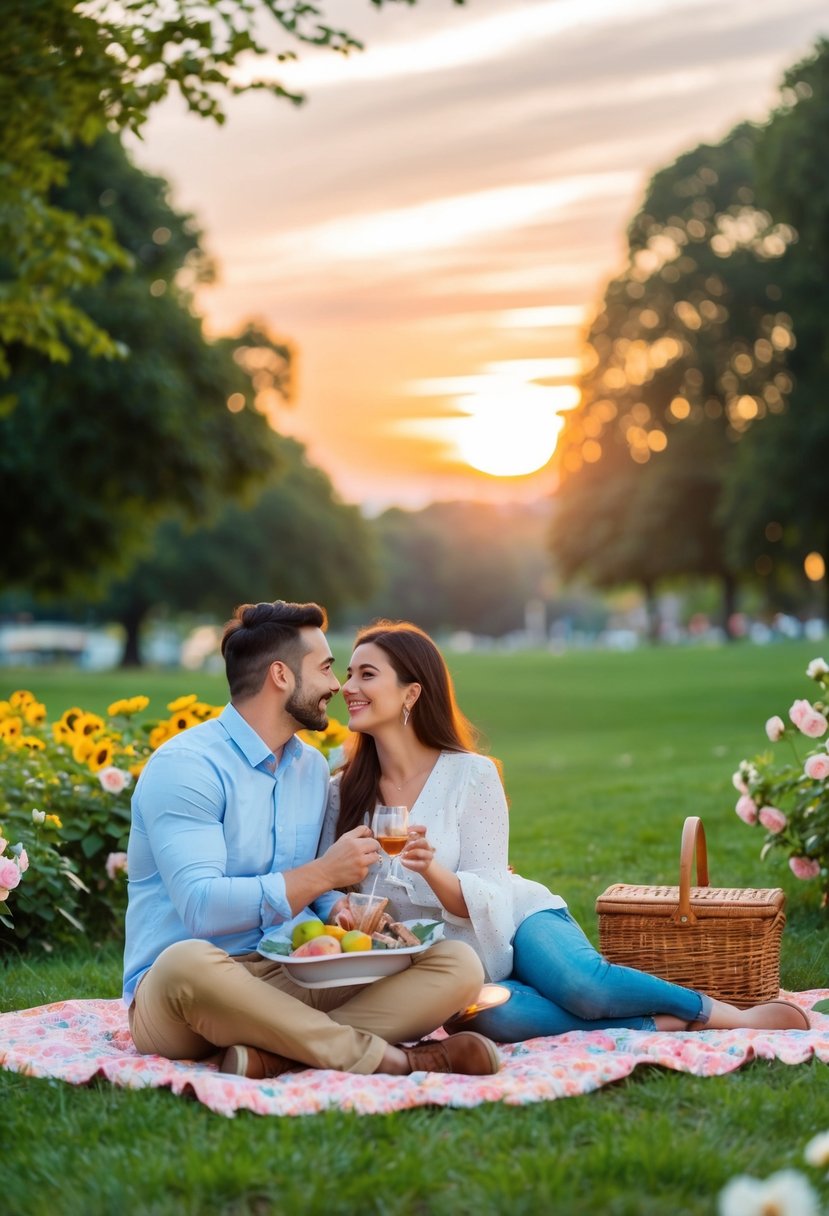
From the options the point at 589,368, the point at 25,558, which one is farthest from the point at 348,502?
the point at 25,558

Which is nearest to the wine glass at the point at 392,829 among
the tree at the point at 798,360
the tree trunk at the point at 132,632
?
the tree at the point at 798,360

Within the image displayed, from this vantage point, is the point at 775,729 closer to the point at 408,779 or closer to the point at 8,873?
the point at 408,779

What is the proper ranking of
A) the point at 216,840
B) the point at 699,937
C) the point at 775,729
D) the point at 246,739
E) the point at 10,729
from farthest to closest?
the point at 10,729, the point at 775,729, the point at 699,937, the point at 246,739, the point at 216,840

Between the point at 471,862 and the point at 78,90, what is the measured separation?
7.37 meters

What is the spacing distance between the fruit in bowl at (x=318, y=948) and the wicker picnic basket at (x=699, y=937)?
1.47m

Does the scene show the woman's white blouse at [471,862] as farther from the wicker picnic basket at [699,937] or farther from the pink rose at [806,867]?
the pink rose at [806,867]

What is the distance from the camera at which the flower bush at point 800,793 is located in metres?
7.04

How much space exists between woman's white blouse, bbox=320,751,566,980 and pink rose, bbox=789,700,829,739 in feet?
6.41

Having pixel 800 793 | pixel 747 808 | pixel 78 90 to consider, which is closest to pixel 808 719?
pixel 800 793

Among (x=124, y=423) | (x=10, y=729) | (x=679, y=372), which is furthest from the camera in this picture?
(x=679, y=372)

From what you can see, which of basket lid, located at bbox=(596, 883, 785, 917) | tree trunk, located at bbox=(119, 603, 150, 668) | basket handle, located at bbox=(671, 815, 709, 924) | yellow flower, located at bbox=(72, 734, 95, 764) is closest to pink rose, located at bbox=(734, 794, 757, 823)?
basket lid, located at bbox=(596, 883, 785, 917)

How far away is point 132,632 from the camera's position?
5688 cm

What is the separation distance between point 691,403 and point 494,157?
23.3 meters

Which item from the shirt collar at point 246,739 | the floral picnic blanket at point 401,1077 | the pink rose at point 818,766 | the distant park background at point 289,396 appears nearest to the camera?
the floral picnic blanket at point 401,1077
